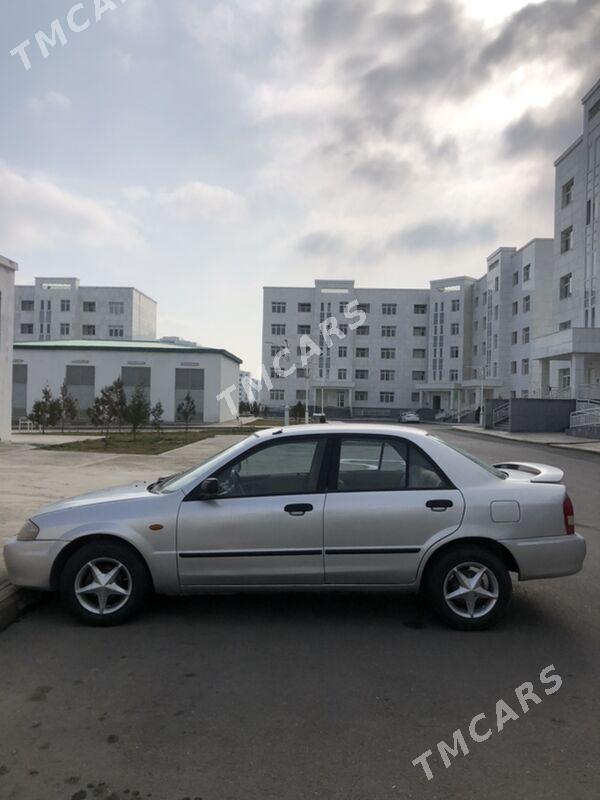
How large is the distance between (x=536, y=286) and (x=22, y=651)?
63464 mm

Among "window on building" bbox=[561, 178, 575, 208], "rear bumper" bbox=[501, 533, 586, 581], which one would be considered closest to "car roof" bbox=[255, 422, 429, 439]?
"rear bumper" bbox=[501, 533, 586, 581]

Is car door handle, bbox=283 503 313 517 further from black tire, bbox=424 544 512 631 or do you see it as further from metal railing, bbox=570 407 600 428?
metal railing, bbox=570 407 600 428

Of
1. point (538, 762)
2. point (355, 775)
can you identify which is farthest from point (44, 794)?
point (538, 762)

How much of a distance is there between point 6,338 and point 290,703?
25254 mm

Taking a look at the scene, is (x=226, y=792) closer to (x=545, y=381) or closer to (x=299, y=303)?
(x=545, y=381)

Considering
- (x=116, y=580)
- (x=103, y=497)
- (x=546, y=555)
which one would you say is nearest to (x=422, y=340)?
(x=546, y=555)

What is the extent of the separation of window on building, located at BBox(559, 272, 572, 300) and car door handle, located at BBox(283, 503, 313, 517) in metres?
46.9

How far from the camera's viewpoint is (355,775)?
2.91m

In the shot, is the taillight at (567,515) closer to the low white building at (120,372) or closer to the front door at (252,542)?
→ the front door at (252,542)

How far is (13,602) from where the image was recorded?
16.8 ft

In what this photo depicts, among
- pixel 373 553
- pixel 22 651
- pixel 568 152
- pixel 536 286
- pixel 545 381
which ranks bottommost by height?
pixel 22 651

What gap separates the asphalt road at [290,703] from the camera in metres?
2.88

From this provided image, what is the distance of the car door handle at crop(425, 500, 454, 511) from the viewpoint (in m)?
4.85

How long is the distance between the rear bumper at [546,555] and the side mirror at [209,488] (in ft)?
7.36
